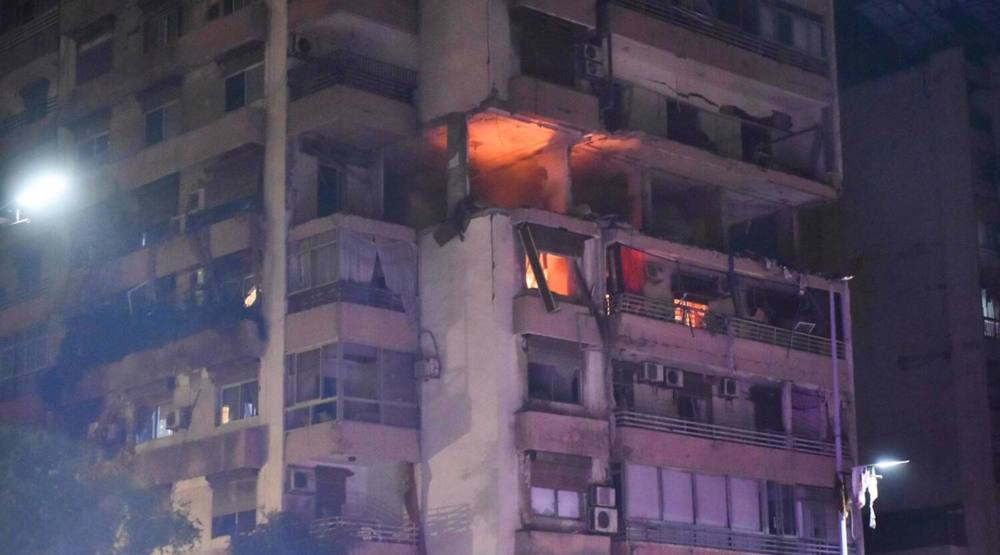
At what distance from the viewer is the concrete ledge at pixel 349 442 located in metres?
43.1

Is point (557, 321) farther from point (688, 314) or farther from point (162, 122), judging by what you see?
point (162, 122)

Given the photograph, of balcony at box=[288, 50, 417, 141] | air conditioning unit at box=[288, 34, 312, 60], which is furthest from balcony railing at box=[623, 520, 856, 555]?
air conditioning unit at box=[288, 34, 312, 60]

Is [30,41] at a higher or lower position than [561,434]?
higher

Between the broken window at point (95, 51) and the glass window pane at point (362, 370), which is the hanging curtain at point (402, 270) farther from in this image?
the broken window at point (95, 51)

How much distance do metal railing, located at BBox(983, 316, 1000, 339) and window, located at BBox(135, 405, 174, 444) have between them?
25.3m

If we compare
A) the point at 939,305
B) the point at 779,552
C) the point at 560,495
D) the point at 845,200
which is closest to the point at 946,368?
the point at 939,305

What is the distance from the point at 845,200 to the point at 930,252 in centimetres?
388

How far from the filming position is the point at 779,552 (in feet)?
156

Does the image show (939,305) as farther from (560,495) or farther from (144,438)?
(144,438)

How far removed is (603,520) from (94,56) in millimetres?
21432

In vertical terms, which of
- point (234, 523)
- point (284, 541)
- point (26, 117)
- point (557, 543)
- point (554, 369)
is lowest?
point (557, 543)

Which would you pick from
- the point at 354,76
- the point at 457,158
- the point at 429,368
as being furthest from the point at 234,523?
the point at 354,76

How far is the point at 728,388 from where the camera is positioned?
158ft

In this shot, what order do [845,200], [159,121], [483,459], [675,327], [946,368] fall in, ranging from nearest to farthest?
[483,459] < [675,327] < [159,121] < [946,368] < [845,200]
